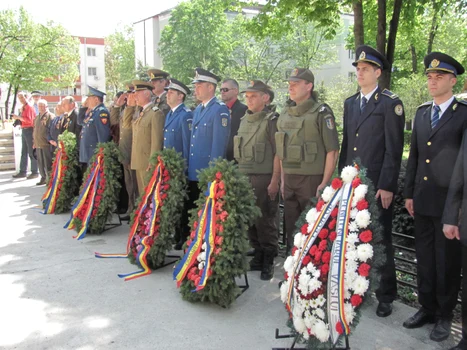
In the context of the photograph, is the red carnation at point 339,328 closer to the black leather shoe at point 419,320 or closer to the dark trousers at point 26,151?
the black leather shoe at point 419,320

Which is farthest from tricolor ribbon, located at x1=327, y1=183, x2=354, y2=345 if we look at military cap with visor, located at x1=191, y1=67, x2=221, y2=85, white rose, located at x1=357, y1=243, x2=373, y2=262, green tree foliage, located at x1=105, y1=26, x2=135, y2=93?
green tree foliage, located at x1=105, y1=26, x2=135, y2=93

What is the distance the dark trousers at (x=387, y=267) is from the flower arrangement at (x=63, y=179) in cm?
599

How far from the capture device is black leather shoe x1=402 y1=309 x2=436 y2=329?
371 cm

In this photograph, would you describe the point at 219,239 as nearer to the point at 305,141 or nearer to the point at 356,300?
the point at 305,141

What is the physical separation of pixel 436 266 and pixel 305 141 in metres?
1.57

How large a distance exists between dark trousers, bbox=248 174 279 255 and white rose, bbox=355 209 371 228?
2.02 m

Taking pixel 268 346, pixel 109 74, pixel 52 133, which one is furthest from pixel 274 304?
pixel 109 74

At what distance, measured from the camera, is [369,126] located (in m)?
3.87

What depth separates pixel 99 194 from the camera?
264 inches

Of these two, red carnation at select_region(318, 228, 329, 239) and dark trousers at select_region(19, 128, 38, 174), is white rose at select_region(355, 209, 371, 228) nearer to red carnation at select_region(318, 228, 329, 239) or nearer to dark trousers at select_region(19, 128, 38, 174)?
red carnation at select_region(318, 228, 329, 239)

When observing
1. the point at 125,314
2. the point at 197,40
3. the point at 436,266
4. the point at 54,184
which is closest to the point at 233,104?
the point at 125,314

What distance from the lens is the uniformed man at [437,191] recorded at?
138 inches

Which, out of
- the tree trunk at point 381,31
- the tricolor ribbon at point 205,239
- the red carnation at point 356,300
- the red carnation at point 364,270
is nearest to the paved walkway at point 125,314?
the tricolor ribbon at point 205,239

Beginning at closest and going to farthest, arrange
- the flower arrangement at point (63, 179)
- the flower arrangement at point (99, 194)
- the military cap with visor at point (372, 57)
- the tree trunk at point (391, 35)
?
the military cap with visor at point (372, 57) < the flower arrangement at point (99, 194) < the tree trunk at point (391, 35) < the flower arrangement at point (63, 179)
